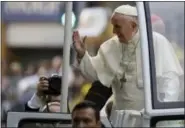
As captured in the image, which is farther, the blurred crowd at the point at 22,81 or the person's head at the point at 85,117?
the blurred crowd at the point at 22,81

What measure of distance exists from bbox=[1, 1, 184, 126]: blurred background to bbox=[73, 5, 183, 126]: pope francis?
11cm

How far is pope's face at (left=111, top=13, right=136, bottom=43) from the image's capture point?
222 inches

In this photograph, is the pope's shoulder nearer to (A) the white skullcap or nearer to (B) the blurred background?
(B) the blurred background

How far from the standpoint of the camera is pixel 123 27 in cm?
564

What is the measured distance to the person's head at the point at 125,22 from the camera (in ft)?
18.4

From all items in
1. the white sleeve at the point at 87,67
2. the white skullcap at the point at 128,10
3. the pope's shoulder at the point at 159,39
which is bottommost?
the white sleeve at the point at 87,67

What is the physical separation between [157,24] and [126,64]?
0.52 metres

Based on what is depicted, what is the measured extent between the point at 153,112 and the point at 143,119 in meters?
0.09

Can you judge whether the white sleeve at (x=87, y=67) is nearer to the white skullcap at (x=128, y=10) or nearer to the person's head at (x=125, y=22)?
the person's head at (x=125, y=22)

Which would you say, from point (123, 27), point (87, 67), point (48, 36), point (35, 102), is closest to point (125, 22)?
point (123, 27)

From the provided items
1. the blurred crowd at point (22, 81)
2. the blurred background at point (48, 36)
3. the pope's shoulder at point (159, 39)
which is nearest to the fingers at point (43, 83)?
the blurred background at point (48, 36)

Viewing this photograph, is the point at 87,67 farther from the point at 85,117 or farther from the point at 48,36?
the point at 48,36

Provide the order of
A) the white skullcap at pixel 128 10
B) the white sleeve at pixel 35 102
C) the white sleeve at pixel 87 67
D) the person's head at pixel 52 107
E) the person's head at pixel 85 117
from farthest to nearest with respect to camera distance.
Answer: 1. the white sleeve at pixel 35 102
2. the person's head at pixel 52 107
3. the white sleeve at pixel 87 67
4. the white skullcap at pixel 128 10
5. the person's head at pixel 85 117

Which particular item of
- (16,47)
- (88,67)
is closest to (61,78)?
(88,67)
